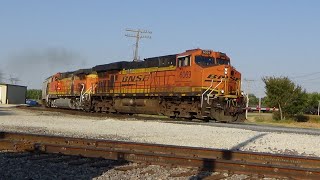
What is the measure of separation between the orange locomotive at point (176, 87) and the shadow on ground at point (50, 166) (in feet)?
40.2

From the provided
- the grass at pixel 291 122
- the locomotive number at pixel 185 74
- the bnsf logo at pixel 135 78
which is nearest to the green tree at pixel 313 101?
the grass at pixel 291 122

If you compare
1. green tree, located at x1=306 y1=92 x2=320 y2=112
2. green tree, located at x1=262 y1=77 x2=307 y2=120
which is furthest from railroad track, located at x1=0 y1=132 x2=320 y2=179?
green tree, located at x1=306 y1=92 x2=320 y2=112

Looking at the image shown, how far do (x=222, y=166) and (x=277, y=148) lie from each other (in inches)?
193

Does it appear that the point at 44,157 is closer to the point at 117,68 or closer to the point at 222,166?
the point at 222,166

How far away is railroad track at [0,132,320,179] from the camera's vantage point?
636 centimetres

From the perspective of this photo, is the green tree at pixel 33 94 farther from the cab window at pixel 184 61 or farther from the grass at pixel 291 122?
the cab window at pixel 184 61

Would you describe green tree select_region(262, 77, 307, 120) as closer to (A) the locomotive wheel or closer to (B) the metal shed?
(A) the locomotive wheel

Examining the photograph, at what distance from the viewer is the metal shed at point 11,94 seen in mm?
64875

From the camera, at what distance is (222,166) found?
6.69 metres

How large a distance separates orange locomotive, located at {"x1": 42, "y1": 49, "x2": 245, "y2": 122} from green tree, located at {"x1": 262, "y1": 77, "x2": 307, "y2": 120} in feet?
58.2

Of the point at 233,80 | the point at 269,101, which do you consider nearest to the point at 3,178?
the point at 233,80

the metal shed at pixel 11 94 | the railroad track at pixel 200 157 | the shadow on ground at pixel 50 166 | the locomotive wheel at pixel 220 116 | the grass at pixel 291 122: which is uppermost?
the metal shed at pixel 11 94

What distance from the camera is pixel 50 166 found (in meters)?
7.27

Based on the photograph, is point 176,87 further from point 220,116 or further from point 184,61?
point 220,116
